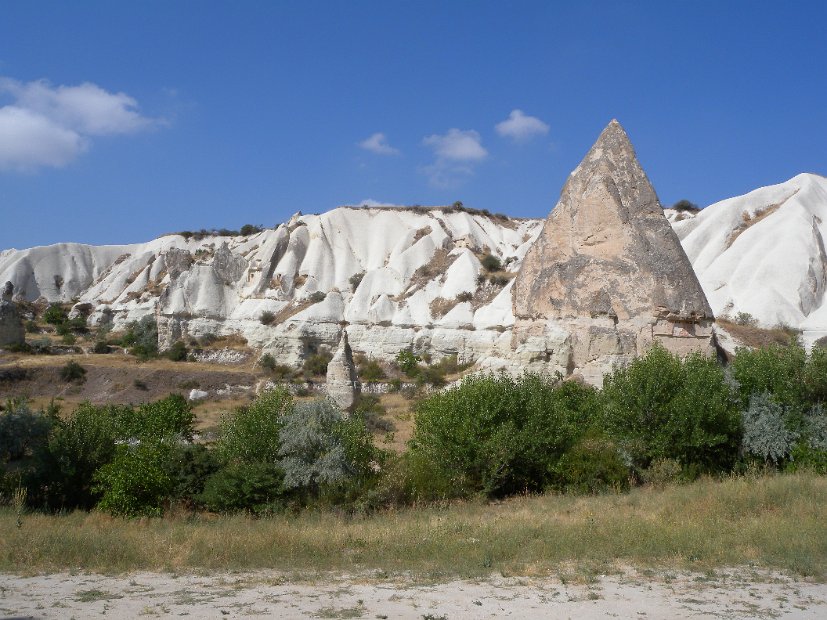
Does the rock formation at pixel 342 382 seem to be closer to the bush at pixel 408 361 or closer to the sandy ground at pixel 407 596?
the sandy ground at pixel 407 596

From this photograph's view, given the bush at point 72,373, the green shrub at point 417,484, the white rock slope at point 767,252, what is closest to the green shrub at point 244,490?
the green shrub at point 417,484

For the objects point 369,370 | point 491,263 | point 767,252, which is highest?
point 767,252

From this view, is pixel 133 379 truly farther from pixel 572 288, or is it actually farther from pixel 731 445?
pixel 731 445

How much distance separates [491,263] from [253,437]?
33.2 meters

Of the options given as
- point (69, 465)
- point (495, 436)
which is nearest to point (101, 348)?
point (69, 465)

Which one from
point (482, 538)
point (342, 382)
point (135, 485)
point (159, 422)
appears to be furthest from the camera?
point (342, 382)

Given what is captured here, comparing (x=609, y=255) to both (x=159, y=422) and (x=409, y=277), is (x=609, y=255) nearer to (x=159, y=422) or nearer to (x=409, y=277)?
(x=159, y=422)

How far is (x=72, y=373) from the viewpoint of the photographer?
103ft

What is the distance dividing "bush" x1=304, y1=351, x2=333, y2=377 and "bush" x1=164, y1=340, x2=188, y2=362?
728cm

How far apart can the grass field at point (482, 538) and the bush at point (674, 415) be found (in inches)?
53.3

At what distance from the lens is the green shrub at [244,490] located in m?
10.6

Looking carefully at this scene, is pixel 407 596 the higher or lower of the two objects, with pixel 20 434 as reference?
lower

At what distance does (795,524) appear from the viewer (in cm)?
822

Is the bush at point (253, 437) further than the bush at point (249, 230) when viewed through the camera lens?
No
